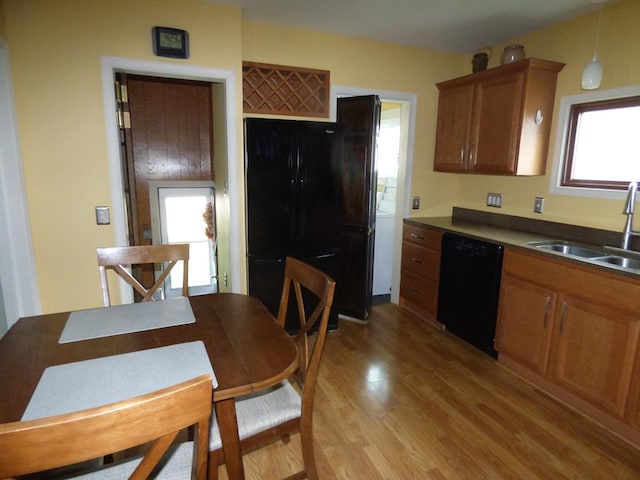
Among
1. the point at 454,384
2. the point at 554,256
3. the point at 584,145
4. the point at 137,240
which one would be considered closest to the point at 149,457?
the point at 454,384

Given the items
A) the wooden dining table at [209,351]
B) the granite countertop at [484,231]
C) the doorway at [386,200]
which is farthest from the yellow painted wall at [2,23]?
the granite countertop at [484,231]

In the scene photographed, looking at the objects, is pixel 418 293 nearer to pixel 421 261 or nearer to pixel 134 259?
pixel 421 261

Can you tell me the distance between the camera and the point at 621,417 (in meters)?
1.98

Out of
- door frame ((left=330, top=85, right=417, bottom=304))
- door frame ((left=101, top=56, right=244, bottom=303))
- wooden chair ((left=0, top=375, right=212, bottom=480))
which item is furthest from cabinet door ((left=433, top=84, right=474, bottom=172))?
wooden chair ((left=0, top=375, right=212, bottom=480))

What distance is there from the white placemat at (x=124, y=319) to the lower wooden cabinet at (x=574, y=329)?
2.07 meters

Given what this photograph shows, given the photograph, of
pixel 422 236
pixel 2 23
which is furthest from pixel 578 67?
pixel 2 23

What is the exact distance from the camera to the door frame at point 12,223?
210cm

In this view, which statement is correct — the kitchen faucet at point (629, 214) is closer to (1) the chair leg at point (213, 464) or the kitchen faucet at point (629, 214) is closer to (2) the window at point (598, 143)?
(2) the window at point (598, 143)

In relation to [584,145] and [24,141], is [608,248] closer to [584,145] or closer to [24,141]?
[584,145]

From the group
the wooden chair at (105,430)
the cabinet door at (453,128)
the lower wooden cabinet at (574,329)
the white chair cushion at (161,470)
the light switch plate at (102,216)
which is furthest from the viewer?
the cabinet door at (453,128)

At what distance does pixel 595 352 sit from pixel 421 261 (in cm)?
157

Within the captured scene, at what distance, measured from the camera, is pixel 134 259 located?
1.92 meters

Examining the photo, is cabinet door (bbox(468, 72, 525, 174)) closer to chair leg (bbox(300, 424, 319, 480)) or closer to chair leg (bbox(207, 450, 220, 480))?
chair leg (bbox(300, 424, 319, 480))

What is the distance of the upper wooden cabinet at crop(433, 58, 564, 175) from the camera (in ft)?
9.03
